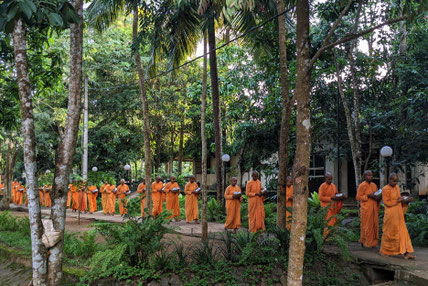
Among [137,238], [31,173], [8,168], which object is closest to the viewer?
[31,173]

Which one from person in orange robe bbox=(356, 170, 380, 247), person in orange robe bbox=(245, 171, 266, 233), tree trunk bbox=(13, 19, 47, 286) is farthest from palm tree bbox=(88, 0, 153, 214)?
person in orange robe bbox=(356, 170, 380, 247)

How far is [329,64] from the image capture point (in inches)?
511

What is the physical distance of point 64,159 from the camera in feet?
17.7

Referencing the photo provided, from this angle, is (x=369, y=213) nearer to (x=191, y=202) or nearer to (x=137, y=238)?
(x=137, y=238)

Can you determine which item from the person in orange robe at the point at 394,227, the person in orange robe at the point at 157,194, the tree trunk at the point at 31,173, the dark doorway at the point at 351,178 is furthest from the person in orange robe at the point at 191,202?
the dark doorway at the point at 351,178

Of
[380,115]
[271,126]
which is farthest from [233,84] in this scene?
[380,115]

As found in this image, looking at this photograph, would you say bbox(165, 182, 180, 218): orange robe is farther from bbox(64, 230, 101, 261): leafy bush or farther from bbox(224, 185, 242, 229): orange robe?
bbox(64, 230, 101, 261): leafy bush

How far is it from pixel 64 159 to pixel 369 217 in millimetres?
6835

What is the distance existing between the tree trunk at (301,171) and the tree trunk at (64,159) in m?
3.16

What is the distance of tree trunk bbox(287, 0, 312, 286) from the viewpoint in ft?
14.8

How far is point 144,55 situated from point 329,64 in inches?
599

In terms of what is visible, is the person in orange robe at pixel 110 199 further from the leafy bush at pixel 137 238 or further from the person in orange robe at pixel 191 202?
the leafy bush at pixel 137 238

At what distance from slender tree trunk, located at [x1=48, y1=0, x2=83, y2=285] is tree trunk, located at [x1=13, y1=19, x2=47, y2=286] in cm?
15

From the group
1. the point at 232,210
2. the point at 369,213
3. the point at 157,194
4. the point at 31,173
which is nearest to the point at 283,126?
the point at 369,213
